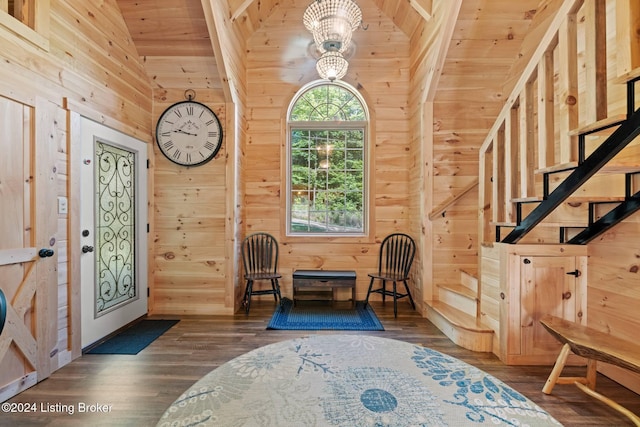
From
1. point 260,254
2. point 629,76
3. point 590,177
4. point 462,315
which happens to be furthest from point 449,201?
point 260,254

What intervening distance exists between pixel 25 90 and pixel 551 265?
3.82 metres

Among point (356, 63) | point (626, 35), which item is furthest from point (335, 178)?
point (626, 35)

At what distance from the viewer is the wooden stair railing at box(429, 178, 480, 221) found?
3.26 metres

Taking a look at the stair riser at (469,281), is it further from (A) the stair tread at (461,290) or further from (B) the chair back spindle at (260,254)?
(B) the chair back spindle at (260,254)

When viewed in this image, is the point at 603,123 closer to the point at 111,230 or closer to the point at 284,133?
the point at 284,133

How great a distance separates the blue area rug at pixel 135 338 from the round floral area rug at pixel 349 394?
6.17ft

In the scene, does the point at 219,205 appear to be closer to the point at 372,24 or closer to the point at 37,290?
the point at 37,290

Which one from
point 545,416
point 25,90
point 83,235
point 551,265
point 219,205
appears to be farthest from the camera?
point 219,205

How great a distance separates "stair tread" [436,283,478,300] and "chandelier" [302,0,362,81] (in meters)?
2.41

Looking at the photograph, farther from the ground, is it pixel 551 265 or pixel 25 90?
pixel 25 90

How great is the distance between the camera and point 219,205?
3.54 m

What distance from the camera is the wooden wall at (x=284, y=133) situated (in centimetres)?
407

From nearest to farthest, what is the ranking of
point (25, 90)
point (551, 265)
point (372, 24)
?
1. point (25, 90)
2. point (551, 265)
3. point (372, 24)

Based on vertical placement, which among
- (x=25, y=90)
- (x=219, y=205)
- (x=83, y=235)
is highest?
(x=25, y=90)
